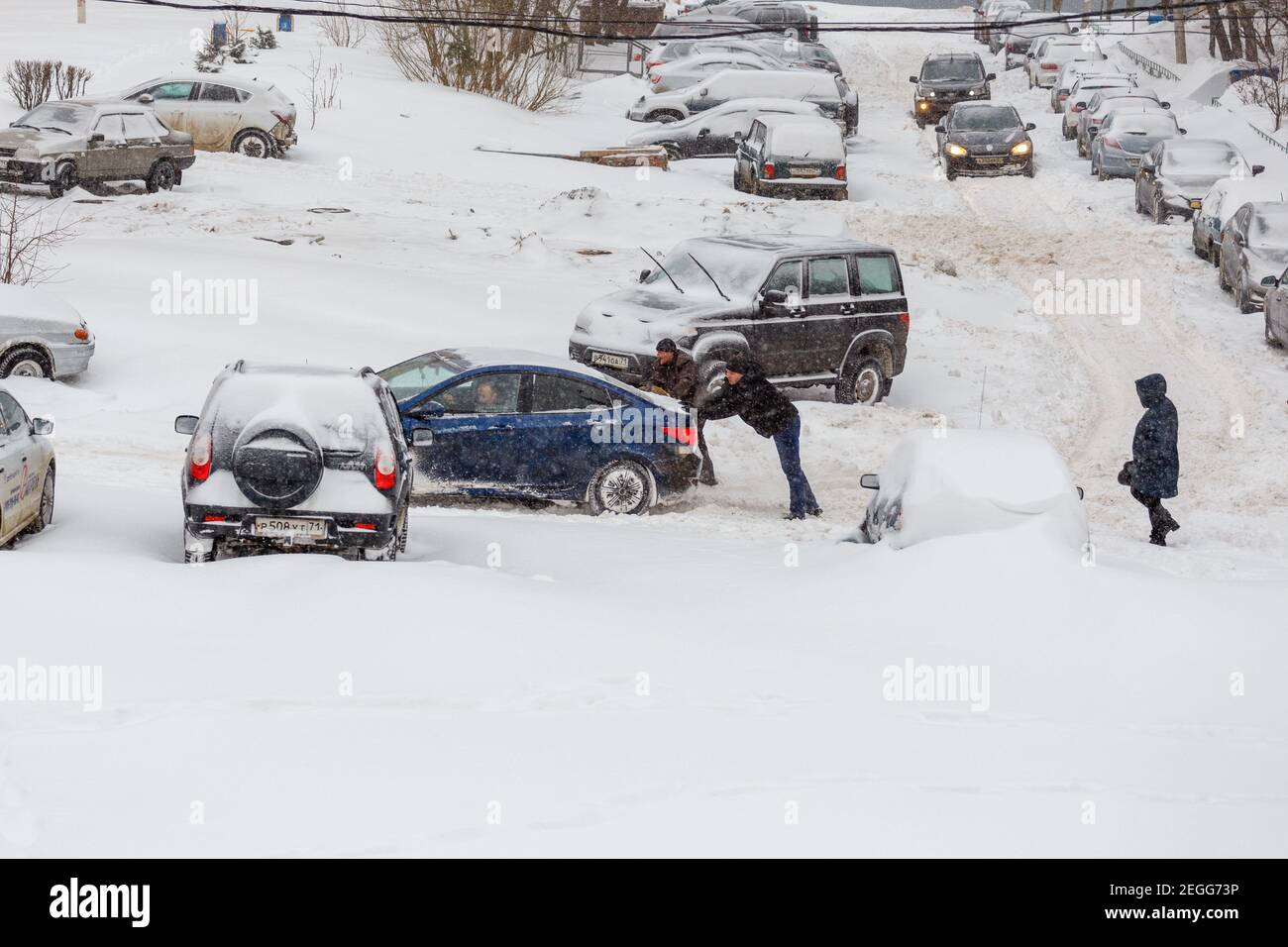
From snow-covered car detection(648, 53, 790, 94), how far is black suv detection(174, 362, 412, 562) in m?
27.9

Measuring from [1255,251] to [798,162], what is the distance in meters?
9.01

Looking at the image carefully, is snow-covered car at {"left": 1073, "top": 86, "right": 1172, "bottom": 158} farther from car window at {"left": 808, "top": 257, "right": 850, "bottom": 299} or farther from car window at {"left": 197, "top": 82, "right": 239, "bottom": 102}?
car window at {"left": 808, "top": 257, "right": 850, "bottom": 299}

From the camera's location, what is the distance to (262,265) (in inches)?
817

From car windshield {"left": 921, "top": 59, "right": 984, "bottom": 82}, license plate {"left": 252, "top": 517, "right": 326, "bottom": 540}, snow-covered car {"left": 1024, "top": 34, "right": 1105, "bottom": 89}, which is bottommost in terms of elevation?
license plate {"left": 252, "top": 517, "right": 326, "bottom": 540}

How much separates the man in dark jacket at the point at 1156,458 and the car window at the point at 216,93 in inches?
812

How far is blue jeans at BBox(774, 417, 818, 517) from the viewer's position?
14211mm

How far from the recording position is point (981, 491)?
1062 cm

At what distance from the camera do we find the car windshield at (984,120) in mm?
34375

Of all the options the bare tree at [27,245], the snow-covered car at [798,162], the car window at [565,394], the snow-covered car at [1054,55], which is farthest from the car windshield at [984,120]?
the car window at [565,394]

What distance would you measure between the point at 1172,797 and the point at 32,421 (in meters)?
8.58

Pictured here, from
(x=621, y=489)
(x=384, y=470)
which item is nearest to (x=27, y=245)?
(x=621, y=489)

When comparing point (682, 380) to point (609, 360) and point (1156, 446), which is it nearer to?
point (609, 360)

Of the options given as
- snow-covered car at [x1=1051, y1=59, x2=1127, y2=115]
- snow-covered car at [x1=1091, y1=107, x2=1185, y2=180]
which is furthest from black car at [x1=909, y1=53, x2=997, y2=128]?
snow-covered car at [x1=1091, y1=107, x2=1185, y2=180]
